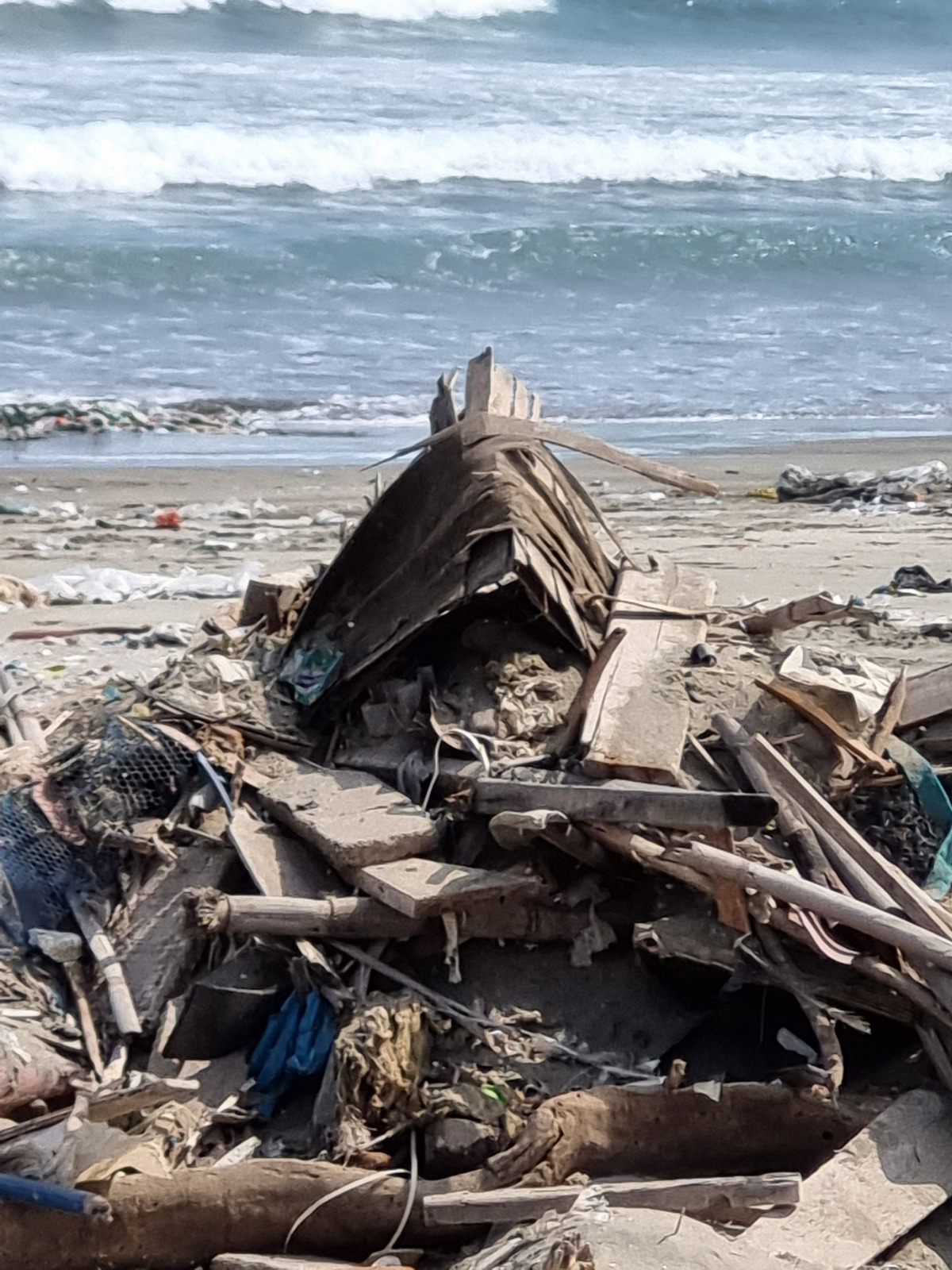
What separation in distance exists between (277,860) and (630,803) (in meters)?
1.08

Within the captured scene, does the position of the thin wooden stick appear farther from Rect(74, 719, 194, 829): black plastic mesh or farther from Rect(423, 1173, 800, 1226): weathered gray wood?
Rect(423, 1173, 800, 1226): weathered gray wood

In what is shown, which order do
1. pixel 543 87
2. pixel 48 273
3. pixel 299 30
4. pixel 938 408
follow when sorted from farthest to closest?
pixel 299 30 → pixel 543 87 → pixel 48 273 → pixel 938 408

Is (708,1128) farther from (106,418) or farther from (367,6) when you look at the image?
(367,6)

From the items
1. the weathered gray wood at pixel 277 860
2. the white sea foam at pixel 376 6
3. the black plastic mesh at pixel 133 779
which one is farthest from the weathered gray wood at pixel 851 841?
the white sea foam at pixel 376 6

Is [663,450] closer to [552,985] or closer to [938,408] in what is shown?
[938,408]

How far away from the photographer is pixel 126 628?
7.55m

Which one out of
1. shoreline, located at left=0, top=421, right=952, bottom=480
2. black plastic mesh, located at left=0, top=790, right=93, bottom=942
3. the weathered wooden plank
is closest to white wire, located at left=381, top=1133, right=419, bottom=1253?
the weathered wooden plank

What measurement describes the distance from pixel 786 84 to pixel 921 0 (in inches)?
363

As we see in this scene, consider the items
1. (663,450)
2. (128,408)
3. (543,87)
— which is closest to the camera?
(663,450)

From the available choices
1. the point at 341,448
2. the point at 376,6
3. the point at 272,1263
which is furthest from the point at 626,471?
the point at 376,6

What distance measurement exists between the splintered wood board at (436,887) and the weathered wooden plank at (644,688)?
40cm

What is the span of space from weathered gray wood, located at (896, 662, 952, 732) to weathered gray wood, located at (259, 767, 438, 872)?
154 centimetres

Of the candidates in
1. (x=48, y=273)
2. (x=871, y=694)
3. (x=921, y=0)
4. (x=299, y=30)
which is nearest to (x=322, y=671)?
(x=871, y=694)

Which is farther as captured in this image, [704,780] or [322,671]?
[322,671]
